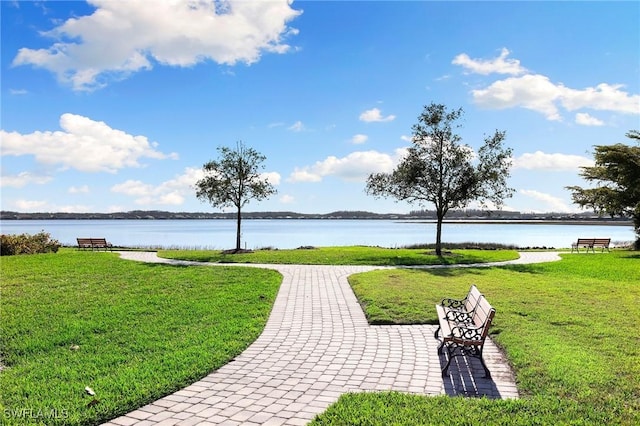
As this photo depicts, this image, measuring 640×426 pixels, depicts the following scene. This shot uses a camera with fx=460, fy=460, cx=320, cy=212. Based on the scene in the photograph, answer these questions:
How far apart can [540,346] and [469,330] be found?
1528mm

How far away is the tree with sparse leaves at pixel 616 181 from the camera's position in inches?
1100

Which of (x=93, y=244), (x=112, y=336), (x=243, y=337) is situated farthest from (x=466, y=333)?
(x=93, y=244)

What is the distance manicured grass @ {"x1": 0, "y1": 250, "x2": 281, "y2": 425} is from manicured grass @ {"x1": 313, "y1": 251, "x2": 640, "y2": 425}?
2.44m

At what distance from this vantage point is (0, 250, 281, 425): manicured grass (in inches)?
206

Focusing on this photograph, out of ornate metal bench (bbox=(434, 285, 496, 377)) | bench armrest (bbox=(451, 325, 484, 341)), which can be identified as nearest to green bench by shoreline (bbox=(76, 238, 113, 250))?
ornate metal bench (bbox=(434, 285, 496, 377))

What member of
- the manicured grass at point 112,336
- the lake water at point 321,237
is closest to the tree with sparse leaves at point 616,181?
the lake water at point 321,237

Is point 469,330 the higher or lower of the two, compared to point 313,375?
higher

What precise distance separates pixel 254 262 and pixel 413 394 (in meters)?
16.5

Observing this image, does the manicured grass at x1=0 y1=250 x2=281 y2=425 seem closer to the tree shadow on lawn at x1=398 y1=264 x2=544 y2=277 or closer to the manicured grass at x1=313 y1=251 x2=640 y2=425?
the manicured grass at x1=313 y1=251 x2=640 y2=425

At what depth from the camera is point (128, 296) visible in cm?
1182

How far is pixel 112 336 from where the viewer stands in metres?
7.95

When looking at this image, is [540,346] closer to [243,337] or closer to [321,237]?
[243,337]

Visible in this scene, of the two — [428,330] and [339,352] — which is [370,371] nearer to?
[339,352]

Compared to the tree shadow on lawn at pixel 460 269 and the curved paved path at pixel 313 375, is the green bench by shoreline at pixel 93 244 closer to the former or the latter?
the tree shadow on lawn at pixel 460 269
